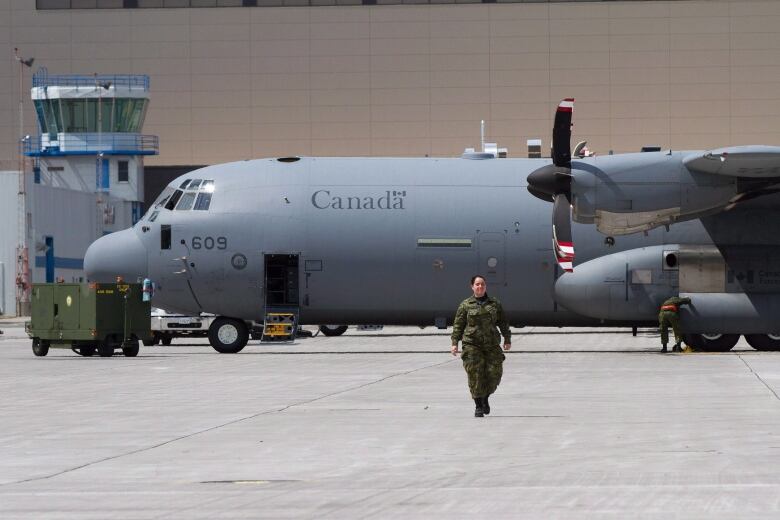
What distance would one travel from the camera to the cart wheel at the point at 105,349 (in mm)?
32875

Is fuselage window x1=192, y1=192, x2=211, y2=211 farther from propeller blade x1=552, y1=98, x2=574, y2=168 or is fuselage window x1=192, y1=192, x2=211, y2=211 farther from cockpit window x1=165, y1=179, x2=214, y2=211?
propeller blade x1=552, y1=98, x2=574, y2=168

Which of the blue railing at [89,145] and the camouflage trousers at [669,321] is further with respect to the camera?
the blue railing at [89,145]

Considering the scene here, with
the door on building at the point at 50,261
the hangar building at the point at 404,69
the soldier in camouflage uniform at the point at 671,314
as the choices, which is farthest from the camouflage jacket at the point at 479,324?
the hangar building at the point at 404,69

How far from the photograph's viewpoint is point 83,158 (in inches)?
3206

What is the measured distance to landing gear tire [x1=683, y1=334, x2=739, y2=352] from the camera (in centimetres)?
3338

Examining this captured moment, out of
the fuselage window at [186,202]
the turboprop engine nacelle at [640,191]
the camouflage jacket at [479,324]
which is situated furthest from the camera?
the fuselage window at [186,202]

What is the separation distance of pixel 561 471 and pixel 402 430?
386 centimetres

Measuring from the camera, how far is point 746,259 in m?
32.3

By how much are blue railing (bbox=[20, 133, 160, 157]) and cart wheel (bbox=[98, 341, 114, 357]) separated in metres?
49.4

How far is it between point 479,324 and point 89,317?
53.5ft

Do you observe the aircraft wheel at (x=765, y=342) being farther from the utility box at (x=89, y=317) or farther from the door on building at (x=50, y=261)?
A: the door on building at (x=50, y=261)

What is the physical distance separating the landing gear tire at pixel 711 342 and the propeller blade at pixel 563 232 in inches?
199

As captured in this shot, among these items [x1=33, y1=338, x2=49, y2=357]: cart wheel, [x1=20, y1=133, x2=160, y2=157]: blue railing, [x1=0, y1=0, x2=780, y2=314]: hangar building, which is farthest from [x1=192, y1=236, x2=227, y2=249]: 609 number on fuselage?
[x1=0, y1=0, x2=780, y2=314]: hangar building

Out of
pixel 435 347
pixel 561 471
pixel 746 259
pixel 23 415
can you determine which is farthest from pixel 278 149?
pixel 561 471
